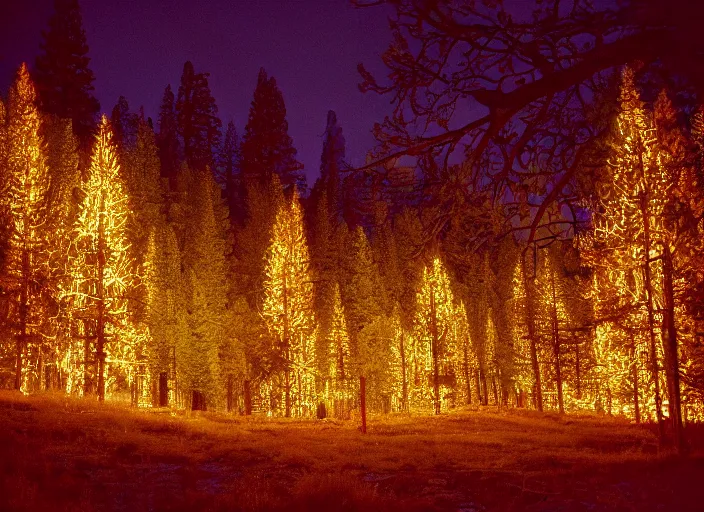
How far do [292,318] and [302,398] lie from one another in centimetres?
1037

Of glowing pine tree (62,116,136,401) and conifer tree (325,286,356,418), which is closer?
glowing pine tree (62,116,136,401)

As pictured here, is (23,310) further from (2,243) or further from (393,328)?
(393,328)

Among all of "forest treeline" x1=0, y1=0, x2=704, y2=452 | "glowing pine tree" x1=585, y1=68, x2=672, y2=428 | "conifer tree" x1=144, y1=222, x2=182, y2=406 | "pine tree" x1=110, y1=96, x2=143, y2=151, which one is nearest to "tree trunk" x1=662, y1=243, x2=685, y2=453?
"forest treeline" x1=0, y1=0, x2=704, y2=452

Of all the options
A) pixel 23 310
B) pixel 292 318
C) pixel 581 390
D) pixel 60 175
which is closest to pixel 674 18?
pixel 23 310

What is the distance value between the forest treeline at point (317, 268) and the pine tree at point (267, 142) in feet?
1.01

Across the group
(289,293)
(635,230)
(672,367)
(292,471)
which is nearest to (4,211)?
(289,293)

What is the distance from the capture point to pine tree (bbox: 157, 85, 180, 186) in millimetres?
73750

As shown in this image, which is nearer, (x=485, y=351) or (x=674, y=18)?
(x=674, y=18)

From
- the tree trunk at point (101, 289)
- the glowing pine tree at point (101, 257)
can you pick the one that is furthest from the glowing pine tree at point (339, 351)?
the tree trunk at point (101, 289)

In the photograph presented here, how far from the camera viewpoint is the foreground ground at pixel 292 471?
8734 millimetres

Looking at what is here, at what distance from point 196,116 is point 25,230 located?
180 feet

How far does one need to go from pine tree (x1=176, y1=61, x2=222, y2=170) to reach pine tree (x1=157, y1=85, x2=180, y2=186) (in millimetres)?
1440

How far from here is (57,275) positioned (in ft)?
108

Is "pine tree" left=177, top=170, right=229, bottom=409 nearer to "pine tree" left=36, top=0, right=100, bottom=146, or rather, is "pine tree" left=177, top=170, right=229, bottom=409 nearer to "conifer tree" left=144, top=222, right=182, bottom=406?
"conifer tree" left=144, top=222, right=182, bottom=406
